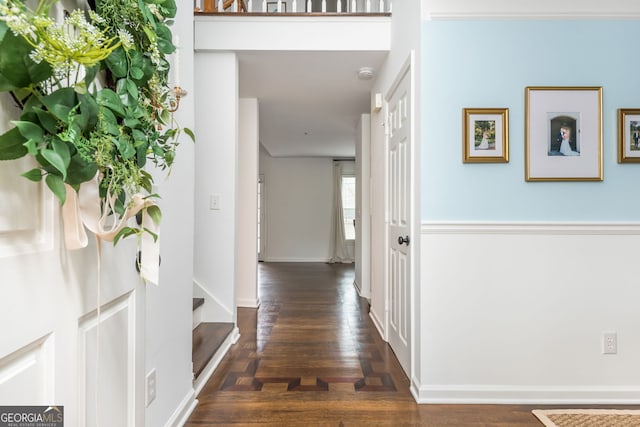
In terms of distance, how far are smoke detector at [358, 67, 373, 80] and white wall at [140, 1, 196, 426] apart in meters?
1.80

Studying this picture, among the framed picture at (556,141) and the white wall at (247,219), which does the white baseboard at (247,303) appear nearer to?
the white wall at (247,219)

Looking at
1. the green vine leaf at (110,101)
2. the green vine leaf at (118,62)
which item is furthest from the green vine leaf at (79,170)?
the green vine leaf at (118,62)

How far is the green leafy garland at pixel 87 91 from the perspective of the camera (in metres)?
0.54

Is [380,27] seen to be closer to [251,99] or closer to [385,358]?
[251,99]

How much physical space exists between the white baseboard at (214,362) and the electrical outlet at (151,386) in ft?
2.00

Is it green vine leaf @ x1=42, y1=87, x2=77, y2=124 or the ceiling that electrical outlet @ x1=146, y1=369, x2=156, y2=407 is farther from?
the ceiling

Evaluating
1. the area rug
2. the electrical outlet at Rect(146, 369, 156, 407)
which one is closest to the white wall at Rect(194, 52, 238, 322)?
the electrical outlet at Rect(146, 369, 156, 407)

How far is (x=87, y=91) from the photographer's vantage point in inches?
26.2

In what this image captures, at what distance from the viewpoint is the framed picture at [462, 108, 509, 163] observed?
2.02 m

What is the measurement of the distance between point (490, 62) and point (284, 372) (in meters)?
2.20

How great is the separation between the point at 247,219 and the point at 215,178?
1097mm

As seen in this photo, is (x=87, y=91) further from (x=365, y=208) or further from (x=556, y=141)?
(x=365, y=208)

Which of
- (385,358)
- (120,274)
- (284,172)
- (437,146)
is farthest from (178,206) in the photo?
(284,172)

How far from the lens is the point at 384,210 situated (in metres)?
3.13
